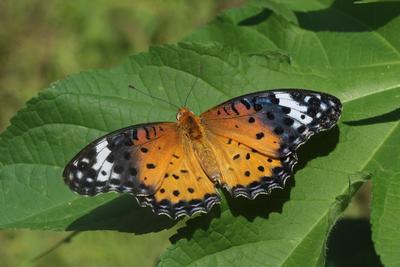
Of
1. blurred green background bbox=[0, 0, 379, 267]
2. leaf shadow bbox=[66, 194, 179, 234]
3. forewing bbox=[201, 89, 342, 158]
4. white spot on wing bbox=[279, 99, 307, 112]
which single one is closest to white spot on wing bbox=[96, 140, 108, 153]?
leaf shadow bbox=[66, 194, 179, 234]

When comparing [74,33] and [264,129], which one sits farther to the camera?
[74,33]

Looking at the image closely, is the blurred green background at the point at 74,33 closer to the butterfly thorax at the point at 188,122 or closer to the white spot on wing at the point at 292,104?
the butterfly thorax at the point at 188,122

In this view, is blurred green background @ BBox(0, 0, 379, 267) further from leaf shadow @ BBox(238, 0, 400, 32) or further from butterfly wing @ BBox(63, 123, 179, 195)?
leaf shadow @ BBox(238, 0, 400, 32)

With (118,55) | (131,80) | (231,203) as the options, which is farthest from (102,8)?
(231,203)

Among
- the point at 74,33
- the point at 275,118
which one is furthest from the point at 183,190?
the point at 74,33

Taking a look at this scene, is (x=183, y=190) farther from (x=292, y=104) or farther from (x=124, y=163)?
(x=292, y=104)

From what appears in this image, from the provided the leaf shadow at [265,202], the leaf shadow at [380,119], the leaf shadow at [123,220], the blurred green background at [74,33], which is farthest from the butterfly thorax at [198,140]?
the blurred green background at [74,33]
